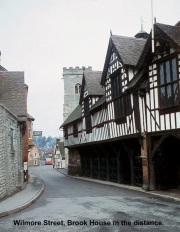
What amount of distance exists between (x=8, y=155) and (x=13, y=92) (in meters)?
7.01

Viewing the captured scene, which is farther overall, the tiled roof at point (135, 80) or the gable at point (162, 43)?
the tiled roof at point (135, 80)

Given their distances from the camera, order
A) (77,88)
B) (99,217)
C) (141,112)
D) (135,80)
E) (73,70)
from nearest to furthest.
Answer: (99,217)
(141,112)
(135,80)
(77,88)
(73,70)

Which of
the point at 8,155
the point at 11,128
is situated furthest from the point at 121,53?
the point at 8,155

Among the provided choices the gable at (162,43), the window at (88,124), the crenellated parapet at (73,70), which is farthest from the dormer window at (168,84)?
the crenellated parapet at (73,70)

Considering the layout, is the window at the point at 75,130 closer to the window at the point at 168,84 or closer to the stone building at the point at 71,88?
the window at the point at 168,84

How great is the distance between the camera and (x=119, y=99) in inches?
739

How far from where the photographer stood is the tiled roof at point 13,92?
20.3 m

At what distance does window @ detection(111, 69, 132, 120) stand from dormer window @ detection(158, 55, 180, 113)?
3039 millimetres

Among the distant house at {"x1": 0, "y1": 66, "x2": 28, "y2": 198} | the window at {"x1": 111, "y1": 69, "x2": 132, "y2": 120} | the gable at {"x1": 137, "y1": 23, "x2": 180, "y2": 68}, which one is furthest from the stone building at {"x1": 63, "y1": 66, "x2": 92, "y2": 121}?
the gable at {"x1": 137, "y1": 23, "x2": 180, "y2": 68}

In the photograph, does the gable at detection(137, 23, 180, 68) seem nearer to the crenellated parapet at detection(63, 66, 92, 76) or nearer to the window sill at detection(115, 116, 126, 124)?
the window sill at detection(115, 116, 126, 124)

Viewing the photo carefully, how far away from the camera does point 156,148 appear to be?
15148 millimetres

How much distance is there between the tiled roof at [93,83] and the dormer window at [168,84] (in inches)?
421

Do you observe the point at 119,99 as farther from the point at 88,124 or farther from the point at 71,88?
the point at 71,88

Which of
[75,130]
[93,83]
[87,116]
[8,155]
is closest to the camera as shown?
[8,155]
